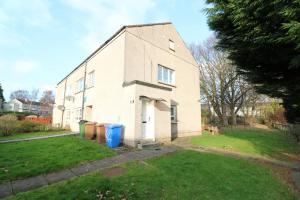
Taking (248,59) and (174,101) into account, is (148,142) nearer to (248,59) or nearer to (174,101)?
(174,101)

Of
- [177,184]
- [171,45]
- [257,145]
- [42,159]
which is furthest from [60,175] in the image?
[171,45]

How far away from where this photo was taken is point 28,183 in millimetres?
5078

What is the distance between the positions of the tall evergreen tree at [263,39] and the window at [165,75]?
7181 millimetres

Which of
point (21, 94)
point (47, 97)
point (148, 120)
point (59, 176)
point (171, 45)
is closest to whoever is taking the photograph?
point (59, 176)

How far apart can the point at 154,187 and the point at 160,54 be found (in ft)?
36.5

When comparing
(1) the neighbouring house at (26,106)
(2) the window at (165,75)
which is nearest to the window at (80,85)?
(2) the window at (165,75)

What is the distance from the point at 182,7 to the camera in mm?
9836

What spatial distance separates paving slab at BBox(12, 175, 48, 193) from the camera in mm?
4742

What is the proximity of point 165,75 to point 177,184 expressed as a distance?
10489mm

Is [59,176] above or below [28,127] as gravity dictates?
→ below

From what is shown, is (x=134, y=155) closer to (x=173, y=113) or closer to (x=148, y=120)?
(x=148, y=120)

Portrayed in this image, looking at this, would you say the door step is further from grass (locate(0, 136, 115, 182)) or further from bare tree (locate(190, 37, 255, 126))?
bare tree (locate(190, 37, 255, 126))

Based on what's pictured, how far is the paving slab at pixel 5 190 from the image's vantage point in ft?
14.5

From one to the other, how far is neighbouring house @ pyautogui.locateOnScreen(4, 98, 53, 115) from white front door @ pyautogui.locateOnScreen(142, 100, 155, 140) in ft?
214
